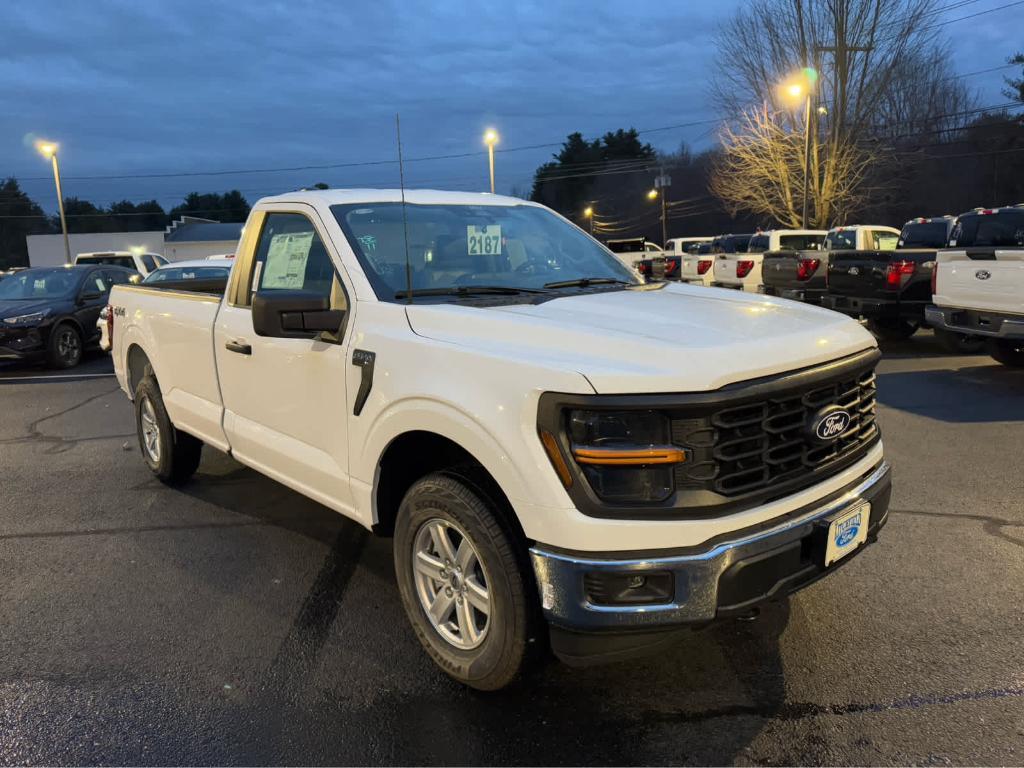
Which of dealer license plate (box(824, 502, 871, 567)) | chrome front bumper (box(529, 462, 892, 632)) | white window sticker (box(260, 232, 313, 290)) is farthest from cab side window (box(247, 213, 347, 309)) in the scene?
dealer license plate (box(824, 502, 871, 567))

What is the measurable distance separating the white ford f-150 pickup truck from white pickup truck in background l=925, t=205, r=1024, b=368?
6.13 metres

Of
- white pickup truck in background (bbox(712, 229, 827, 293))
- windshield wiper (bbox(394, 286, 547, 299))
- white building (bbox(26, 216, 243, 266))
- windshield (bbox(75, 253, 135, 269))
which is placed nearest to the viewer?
windshield wiper (bbox(394, 286, 547, 299))

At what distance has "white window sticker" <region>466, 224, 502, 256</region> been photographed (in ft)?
12.7

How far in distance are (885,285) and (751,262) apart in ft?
19.2

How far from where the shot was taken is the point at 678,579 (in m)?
2.40

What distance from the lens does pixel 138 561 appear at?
4.33m

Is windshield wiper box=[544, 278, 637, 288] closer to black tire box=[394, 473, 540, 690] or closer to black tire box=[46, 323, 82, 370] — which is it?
black tire box=[394, 473, 540, 690]

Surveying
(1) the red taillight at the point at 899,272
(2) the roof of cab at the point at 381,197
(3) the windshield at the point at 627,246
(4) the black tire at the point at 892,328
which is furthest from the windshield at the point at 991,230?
(3) the windshield at the point at 627,246

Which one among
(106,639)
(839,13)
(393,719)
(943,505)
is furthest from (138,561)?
(839,13)

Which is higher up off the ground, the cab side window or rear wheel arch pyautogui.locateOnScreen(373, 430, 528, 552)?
the cab side window

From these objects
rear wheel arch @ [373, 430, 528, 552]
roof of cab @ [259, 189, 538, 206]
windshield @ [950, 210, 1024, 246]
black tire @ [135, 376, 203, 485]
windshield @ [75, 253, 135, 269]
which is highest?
roof of cab @ [259, 189, 538, 206]

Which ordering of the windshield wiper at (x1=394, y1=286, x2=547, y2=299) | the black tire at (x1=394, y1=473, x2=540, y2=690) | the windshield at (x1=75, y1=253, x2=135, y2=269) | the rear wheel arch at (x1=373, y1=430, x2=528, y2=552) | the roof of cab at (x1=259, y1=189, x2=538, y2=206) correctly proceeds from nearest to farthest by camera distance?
1. the black tire at (x1=394, y1=473, x2=540, y2=690)
2. the rear wheel arch at (x1=373, y1=430, x2=528, y2=552)
3. the windshield wiper at (x1=394, y1=286, x2=547, y2=299)
4. the roof of cab at (x1=259, y1=189, x2=538, y2=206)
5. the windshield at (x1=75, y1=253, x2=135, y2=269)

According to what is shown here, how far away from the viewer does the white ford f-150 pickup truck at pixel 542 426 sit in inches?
95.0

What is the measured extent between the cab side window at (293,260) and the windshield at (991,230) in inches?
327
